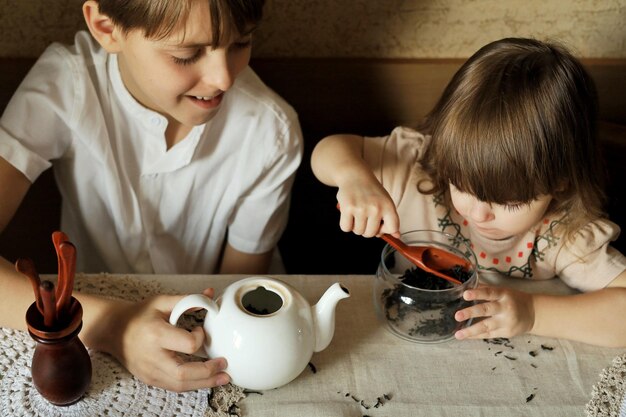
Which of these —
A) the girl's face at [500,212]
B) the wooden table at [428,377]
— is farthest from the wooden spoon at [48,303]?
the girl's face at [500,212]

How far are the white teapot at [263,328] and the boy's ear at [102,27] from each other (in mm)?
449

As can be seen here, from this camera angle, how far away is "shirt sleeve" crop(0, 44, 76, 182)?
102 centimetres

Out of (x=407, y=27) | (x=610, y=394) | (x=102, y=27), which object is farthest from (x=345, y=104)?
(x=610, y=394)

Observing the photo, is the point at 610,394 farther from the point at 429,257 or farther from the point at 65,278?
the point at 65,278

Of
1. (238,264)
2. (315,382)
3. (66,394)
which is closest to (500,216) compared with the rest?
(315,382)

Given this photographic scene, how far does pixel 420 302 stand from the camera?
0.89 metres

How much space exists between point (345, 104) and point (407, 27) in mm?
203

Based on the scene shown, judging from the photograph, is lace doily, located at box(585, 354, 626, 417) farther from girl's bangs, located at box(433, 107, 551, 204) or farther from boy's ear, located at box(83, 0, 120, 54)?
boy's ear, located at box(83, 0, 120, 54)

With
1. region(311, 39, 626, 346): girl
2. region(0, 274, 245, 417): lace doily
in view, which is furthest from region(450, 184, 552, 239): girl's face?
region(0, 274, 245, 417): lace doily

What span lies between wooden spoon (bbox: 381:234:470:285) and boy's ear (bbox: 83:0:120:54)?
51cm

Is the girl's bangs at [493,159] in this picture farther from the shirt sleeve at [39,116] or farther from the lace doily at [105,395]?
the shirt sleeve at [39,116]

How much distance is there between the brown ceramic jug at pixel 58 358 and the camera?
0.71 metres

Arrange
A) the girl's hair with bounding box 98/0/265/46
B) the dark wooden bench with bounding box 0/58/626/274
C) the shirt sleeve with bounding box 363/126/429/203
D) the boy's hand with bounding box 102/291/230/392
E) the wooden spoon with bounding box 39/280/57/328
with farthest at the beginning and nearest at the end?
the dark wooden bench with bounding box 0/58/626/274
the shirt sleeve with bounding box 363/126/429/203
the girl's hair with bounding box 98/0/265/46
the boy's hand with bounding box 102/291/230/392
the wooden spoon with bounding box 39/280/57/328

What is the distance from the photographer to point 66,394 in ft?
2.43
